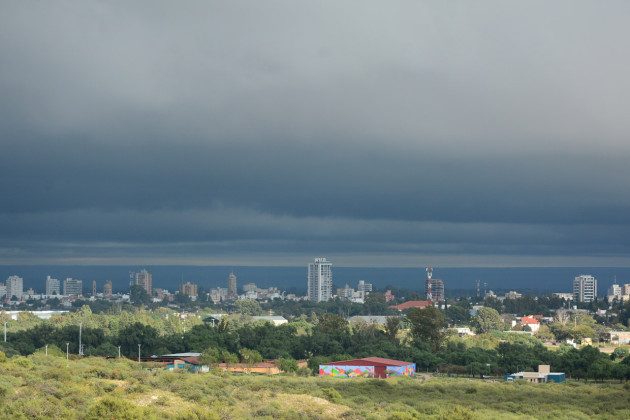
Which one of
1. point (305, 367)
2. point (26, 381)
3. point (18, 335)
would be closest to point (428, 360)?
point (305, 367)

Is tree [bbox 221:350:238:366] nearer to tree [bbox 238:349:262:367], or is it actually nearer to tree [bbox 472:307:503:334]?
tree [bbox 238:349:262:367]

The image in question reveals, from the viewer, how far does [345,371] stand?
232 ft

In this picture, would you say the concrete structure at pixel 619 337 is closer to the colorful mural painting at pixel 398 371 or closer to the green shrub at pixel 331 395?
the colorful mural painting at pixel 398 371

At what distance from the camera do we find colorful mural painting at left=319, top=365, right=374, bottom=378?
70.1 metres

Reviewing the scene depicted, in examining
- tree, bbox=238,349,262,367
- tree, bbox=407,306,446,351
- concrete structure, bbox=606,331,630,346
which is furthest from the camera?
concrete structure, bbox=606,331,630,346

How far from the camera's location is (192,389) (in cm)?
4359

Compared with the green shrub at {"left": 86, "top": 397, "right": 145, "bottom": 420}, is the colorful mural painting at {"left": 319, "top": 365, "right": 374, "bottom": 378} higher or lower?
lower

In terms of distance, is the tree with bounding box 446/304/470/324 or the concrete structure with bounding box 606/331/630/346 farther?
the tree with bounding box 446/304/470/324

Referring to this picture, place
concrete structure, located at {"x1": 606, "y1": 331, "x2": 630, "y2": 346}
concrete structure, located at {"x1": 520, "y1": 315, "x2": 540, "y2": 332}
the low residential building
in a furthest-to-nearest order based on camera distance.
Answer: concrete structure, located at {"x1": 520, "y1": 315, "x2": 540, "y2": 332} < the low residential building < concrete structure, located at {"x1": 606, "y1": 331, "x2": 630, "y2": 346}

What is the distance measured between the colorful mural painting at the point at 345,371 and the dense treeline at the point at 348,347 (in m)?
2.74

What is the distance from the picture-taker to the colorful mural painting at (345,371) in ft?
230

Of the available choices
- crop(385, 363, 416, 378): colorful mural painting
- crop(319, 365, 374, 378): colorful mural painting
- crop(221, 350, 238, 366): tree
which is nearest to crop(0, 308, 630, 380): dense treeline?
crop(221, 350, 238, 366): tree

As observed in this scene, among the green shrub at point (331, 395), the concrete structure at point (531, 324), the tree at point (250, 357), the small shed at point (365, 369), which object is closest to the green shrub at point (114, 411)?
the green shrub at point (331, 395)

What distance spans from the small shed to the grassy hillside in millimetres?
11702
